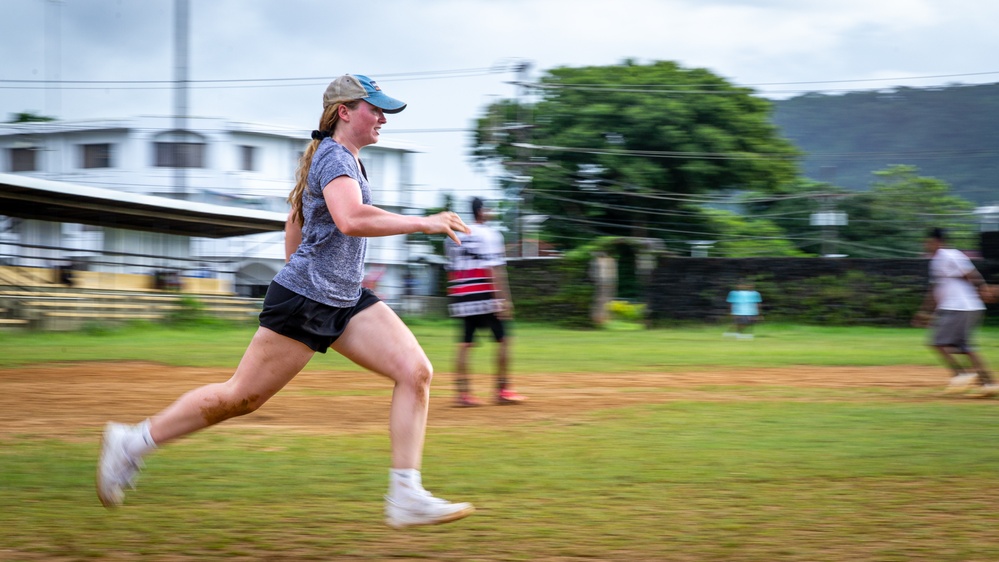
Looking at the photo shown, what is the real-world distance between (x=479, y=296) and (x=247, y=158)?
41182 mm

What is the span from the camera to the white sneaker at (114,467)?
459 centimetres

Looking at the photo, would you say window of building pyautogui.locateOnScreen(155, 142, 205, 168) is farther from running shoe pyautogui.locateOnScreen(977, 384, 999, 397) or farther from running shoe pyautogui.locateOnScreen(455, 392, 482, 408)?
running shoe pyautogui.locateOnScreen(977, 384, 999, 397)

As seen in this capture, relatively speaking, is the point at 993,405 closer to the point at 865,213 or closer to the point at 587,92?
the point at 587,92

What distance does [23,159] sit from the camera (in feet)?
160

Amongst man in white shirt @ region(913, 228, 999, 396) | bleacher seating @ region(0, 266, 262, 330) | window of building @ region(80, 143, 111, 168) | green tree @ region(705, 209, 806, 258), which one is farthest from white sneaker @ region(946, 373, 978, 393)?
window of building @ region(80, 143, 111, 168)

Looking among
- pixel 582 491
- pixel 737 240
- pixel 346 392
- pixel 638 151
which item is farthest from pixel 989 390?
pixel 737 240

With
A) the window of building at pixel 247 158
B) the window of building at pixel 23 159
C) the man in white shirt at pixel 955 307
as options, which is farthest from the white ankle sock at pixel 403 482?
the window of building at pixel 23 159

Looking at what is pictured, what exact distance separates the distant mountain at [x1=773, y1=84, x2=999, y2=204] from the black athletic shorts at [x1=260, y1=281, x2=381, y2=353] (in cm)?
4558

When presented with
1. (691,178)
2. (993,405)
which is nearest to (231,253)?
(691,178)

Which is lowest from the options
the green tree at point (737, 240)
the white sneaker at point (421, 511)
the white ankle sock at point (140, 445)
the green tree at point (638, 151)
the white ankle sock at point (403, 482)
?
the white sneaker at point (421, 511)

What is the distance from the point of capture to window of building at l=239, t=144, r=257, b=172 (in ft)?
159

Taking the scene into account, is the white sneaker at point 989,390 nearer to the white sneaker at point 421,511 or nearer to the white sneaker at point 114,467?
the white sneaker at point 421,511

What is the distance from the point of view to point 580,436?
7.40m

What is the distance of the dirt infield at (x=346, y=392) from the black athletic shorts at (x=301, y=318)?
11.4 feet
